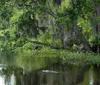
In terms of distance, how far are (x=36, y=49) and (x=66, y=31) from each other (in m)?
5.51

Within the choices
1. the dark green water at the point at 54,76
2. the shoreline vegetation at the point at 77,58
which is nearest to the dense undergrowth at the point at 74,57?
the shoreline vegetation at the point at 77,58

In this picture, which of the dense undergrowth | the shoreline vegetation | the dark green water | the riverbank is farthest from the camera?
the dense undergrowth

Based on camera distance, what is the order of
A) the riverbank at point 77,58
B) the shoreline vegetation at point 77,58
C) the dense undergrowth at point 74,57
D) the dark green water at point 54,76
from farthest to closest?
1. the dense undergrowth at point 74,57
2. the riverbank at point 77,58
3. the shoreline vegetation at point 77,58
4. the dark green water at point 54,76

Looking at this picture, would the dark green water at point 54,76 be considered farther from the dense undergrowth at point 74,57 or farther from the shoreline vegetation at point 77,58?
the dense undergrowth at point 74,57

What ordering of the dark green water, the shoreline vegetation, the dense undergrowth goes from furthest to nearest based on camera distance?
the dense undergrowth < the shoreline vegetation < the dark green water

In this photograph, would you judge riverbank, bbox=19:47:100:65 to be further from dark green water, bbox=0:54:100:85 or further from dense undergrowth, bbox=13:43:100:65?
dark green water, bbox=0:54:100:85

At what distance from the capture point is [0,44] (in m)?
32.2

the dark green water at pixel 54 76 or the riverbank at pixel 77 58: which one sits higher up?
the riverbank at pixel 77 58

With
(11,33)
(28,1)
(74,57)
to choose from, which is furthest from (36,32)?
(74,57)

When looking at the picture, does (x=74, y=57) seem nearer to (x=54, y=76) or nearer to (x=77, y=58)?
(x=77, y=58)

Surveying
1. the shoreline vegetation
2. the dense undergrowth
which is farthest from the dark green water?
the dense undergrowth

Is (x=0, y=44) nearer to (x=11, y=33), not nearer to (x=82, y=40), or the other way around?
(x=11, y=33)

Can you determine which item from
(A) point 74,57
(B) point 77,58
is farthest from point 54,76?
(A) point 74,57

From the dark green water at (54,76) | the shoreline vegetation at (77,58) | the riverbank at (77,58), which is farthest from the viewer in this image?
the riverbank at (77,58)
